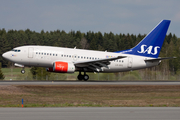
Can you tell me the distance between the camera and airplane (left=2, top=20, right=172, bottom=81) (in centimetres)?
3984

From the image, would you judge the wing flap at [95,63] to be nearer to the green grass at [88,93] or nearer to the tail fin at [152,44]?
the tail fin at [152,44]

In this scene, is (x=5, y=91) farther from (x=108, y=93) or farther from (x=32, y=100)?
(x=108, y=93)

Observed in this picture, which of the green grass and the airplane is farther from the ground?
the airplane

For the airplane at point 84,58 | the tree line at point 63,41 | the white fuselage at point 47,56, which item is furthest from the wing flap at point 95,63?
the tree line at point 63,41

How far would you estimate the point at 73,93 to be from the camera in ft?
98.6

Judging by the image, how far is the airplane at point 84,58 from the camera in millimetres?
39844

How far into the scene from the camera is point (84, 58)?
4178 cm

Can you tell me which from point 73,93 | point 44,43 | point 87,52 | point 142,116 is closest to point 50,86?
point 73,93

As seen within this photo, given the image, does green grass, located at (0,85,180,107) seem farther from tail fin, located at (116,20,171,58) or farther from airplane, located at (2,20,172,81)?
tail fin, located at (116,20,171,58)

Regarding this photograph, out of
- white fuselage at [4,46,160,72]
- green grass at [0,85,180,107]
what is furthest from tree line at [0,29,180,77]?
green grass at [0,85,180,107]

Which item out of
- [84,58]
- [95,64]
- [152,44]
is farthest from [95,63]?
[152,44]

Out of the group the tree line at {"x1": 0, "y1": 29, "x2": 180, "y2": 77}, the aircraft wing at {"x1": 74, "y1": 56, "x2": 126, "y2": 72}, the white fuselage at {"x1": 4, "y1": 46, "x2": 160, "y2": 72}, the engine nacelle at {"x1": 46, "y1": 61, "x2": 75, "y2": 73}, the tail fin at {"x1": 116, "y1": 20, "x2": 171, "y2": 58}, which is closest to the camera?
the engine nacelle at {"x1": 46, "y1": 61, "x2": 75, "y2": 73}

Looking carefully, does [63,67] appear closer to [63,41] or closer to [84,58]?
[84,58]

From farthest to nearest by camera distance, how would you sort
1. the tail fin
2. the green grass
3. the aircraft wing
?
1. the tail fin
2. the aircraft wing
3. the green grass
